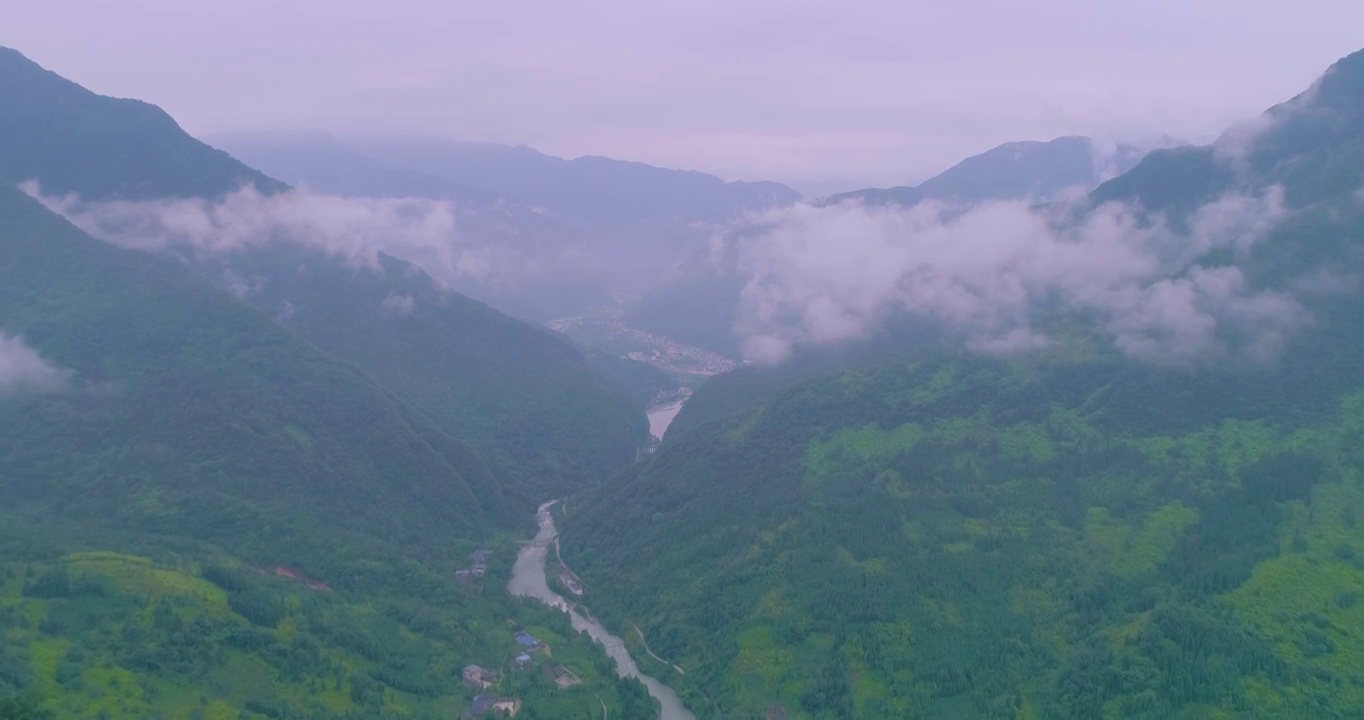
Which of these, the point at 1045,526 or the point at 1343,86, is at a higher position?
the point at 1343,86

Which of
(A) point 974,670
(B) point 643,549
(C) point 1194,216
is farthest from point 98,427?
(C) point 1194,216

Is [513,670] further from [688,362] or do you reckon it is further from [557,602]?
[688,362]

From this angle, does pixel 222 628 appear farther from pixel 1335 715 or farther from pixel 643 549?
pixel 1335 715

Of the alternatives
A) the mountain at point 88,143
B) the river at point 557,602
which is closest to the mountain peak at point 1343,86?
the river at point 557,602

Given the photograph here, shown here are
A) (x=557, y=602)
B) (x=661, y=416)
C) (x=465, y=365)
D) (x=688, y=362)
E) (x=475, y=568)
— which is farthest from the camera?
(x=688, y=362)

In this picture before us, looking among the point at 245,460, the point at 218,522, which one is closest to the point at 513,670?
the point at 218,522

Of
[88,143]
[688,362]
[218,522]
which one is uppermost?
[88,143]
